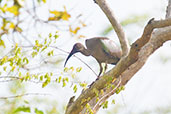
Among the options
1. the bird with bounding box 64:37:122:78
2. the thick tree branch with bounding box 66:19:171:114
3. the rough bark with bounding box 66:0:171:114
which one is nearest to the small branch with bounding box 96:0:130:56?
the rough bark with bounding box 66:0:171:114

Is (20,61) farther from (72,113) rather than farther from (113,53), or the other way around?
(113,53)

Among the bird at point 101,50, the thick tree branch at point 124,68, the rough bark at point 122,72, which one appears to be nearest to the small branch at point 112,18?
the rough bark at point 122,72

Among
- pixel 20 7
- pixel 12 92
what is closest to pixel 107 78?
pixel 12 92

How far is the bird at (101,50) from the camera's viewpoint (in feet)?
17.6

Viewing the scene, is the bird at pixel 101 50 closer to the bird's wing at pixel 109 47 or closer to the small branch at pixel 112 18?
the bird's wing at pixel 109 47

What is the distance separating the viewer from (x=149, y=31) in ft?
11.6

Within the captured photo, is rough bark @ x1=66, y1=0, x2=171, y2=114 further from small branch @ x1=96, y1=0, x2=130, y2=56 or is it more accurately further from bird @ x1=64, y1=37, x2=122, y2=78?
bird @ x1=64, y1=37, x2=122, y2=78

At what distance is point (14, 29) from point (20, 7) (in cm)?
16

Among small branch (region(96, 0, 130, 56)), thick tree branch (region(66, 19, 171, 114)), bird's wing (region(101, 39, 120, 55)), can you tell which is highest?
bird's wing (region(101, 39, 120, 55))

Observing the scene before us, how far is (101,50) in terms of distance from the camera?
5.58m

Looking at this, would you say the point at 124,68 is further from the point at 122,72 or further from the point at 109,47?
the point at 109,47

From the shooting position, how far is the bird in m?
5.36

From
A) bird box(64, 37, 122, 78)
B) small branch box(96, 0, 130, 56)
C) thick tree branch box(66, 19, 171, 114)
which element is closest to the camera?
thick tree branch box(66, 19, 171, 114)

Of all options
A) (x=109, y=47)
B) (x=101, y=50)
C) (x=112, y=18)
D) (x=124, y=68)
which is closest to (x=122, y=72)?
(x=124, y=68)
